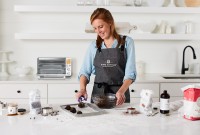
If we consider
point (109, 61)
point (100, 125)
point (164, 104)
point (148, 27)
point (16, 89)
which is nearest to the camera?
point (100, 125)

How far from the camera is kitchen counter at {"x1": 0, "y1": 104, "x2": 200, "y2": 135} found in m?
1.78

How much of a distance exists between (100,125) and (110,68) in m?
0.97

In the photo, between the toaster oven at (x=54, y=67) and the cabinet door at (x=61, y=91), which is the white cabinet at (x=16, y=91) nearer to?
the cabinet door at (x=61, y=91)

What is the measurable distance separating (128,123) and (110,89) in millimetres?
848

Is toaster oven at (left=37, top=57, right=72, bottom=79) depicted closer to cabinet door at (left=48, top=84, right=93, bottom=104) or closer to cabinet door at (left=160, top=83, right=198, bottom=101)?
cabinet door at (left=48, top=84, right=93, bottom=104)

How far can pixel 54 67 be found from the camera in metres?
4.04

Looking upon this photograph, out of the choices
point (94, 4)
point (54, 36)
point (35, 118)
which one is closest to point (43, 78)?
point (54, 36)

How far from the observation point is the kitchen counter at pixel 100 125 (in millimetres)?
1777

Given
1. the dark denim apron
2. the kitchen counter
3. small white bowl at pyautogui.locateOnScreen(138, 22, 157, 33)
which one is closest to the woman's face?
the dark denim apron

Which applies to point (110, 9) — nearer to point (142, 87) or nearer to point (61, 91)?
point (142, 87)

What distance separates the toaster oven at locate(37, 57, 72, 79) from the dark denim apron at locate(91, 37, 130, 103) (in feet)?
4.13

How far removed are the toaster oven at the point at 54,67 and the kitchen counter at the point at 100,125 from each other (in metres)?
1.89

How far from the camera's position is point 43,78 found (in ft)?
12.6

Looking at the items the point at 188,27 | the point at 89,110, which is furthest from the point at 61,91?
the point at 188,27
